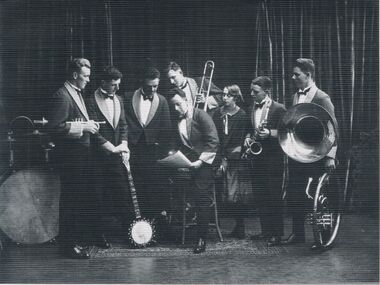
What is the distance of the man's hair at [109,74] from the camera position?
6391mm

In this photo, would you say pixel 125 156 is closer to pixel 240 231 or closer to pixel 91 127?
pixel 91 127

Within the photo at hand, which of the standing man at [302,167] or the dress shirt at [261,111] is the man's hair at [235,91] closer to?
the dress shirt at [261,111]

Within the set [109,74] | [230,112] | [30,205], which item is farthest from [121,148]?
[230,112]

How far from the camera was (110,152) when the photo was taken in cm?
633

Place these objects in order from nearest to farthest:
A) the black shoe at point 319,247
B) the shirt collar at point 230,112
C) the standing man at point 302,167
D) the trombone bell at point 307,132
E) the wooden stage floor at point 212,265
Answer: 1. the wooden stage floor at point 212,265
2. the trombone bell at point 307,132
3. the black shoe at point 319,247
4. the standing man at point 302,167
5. the shirt collar at point 230,112

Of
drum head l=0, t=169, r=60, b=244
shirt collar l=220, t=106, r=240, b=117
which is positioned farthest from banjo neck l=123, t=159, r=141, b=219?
shirt collar l=220, t=106, r=240, b=117

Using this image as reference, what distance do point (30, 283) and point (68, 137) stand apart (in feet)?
4.93

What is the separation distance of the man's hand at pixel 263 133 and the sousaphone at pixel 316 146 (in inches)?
6.1

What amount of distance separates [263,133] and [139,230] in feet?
5.47

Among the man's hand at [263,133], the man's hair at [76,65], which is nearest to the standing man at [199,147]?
the man's hand at [263,133]

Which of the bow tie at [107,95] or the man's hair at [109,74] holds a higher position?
the man's hair at [109,74]

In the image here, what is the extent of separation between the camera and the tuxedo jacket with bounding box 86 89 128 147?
6.30 metres

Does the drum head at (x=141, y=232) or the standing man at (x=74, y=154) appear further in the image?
Result: the drum head at (x=141, y=232)

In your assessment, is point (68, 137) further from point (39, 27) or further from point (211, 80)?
point (211, 80)
